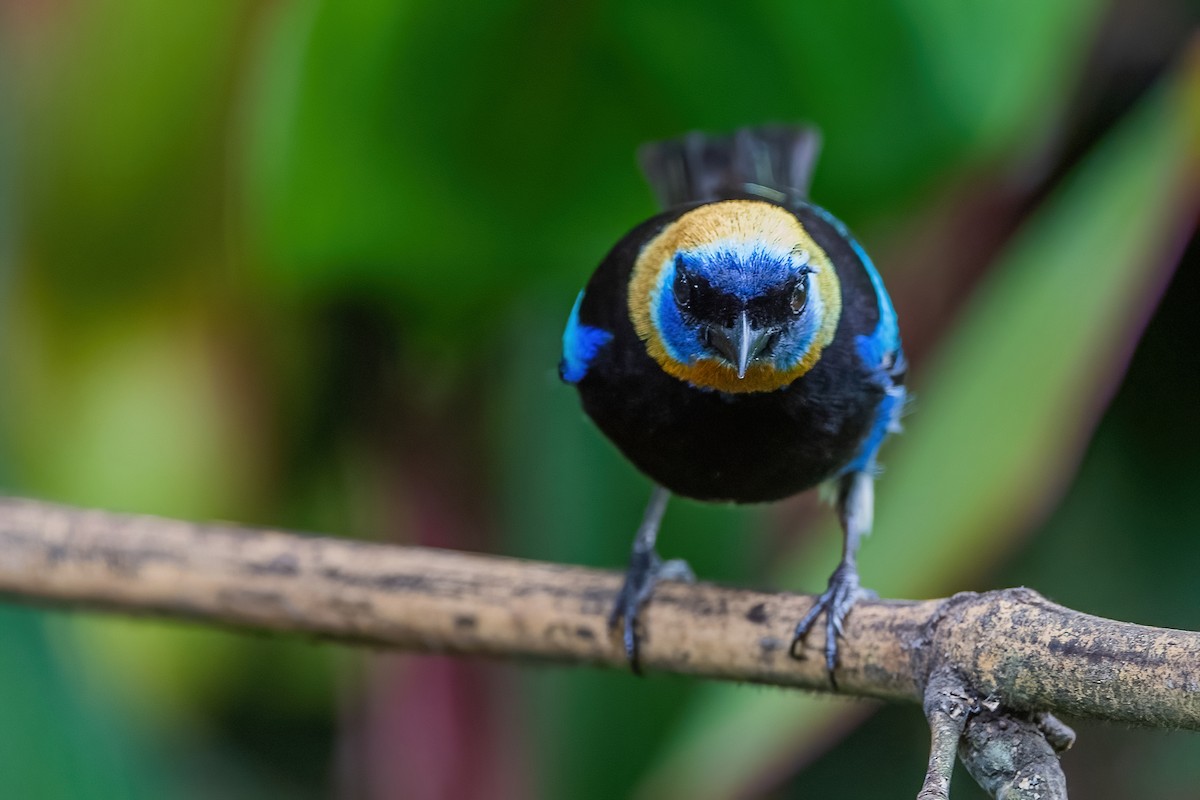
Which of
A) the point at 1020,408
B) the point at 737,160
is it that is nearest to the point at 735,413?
the point at 1020,408

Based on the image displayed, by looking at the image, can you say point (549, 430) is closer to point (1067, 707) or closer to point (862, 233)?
point (862, 233)

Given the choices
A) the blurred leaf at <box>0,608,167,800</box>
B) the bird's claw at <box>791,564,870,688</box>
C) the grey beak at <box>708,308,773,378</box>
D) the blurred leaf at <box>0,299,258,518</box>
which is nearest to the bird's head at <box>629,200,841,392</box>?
the grey beak at <box>708,308,773,378</box>

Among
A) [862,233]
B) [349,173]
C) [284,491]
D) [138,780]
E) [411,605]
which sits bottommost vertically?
[138,780]

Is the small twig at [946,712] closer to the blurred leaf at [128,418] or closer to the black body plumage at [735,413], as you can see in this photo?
the black body plumage at [735,413]

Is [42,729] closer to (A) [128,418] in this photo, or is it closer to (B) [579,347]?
(A) [128,418]

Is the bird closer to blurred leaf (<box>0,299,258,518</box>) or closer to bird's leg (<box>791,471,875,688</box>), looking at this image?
bird's leg (<box>791,471,875,688</box>)

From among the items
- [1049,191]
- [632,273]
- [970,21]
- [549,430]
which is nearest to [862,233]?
[1049,191]
